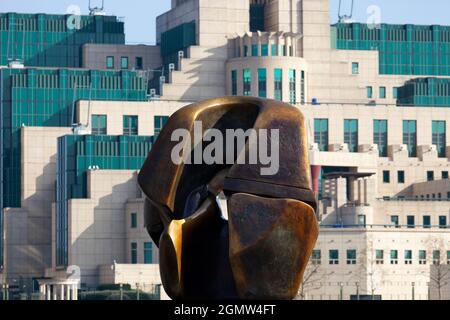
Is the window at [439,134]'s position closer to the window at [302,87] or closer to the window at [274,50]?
the window at [302,87]

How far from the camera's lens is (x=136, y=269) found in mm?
166750

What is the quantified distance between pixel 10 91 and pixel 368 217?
34419 mm

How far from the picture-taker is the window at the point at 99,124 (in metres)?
182

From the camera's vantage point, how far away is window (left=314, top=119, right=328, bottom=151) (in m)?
186

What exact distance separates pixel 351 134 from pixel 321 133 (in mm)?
2894

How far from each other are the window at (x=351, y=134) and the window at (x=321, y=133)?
189 centimetres

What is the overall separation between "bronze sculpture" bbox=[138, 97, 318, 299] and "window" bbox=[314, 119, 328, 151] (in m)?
111

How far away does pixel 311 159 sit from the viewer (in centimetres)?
17688

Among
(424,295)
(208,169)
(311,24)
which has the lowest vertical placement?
(424,295)

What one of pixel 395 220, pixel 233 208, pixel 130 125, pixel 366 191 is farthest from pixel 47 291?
pixel 233 208

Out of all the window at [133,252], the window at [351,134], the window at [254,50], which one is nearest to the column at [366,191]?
the window at [351,134]

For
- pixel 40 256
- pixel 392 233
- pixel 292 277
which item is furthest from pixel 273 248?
pixel 40 256

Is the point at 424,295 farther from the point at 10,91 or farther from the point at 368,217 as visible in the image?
the point at 10,91

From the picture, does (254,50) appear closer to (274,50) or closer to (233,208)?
(274,50)
